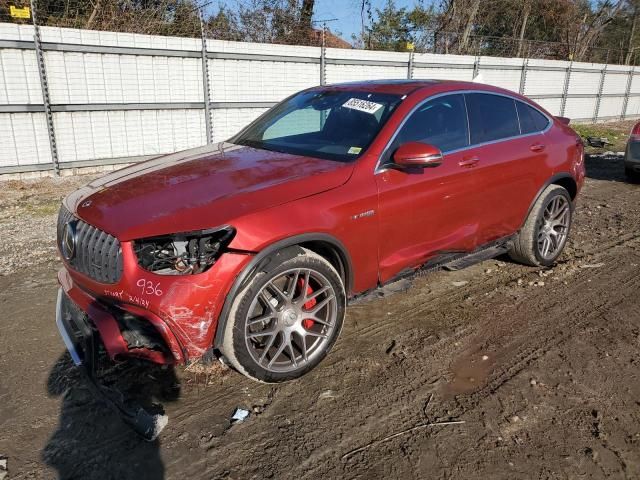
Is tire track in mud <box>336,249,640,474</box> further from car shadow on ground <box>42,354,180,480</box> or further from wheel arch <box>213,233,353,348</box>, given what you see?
car shadow on ground <box>42,354,180,480</box>

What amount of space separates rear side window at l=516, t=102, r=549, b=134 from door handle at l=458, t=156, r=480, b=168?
0.90 meters

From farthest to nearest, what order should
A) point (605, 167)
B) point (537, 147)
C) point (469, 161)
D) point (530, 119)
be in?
1. point (605, 167)
2. point (530, 119)
3. point (537, 147)
4. point (469, 161)

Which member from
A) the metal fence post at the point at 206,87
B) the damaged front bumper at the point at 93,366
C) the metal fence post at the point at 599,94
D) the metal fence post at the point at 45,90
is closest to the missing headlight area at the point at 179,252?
the damaged front bumper at the point at 93,366

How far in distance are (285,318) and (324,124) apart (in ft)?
5.46

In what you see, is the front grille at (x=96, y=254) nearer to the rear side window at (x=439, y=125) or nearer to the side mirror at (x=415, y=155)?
the side mirror at (x=415, y=155)

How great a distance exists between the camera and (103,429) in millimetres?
2701

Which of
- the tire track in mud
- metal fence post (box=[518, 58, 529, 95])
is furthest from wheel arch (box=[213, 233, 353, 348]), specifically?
metal fence post (box=[518, 58, 529, 95])

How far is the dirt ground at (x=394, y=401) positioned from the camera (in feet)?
8.18

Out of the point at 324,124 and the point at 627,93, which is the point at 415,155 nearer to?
the point at 324,124

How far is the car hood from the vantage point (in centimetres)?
266

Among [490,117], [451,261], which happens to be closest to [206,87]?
[490,117]

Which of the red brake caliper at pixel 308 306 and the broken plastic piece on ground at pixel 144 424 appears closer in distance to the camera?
the broken plastic piece on ground at pixel 144 424

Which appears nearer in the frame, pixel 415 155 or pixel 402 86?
pixel 415 155

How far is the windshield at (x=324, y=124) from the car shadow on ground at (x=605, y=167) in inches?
294
